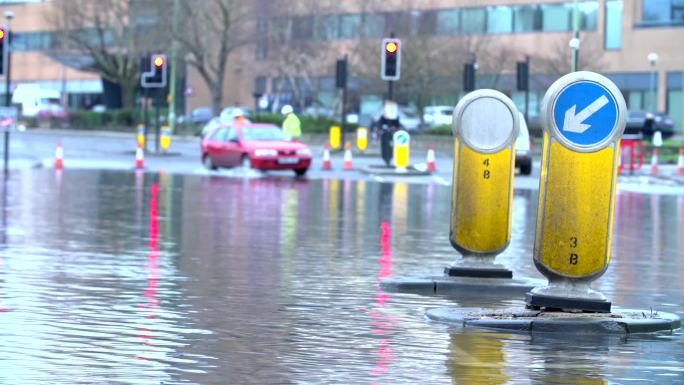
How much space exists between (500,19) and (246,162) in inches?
1706

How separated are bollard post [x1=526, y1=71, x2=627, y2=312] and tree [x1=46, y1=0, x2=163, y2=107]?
63.2m

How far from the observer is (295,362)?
9148mm

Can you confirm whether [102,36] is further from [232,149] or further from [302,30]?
[232,149]

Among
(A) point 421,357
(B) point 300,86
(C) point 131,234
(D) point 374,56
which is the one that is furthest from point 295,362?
(B) point 300,86

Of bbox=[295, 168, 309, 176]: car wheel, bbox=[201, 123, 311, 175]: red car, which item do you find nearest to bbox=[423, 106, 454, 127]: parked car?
bbox=[201, 123, 311, 175]: red car

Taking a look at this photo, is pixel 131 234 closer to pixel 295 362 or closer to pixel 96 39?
pixel 295 362

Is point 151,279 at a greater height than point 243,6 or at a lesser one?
lesser

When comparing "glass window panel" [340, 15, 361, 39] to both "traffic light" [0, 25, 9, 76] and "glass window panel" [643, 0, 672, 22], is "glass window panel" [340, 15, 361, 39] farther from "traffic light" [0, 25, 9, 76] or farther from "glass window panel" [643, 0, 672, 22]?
"traffic light" [0, 25, 9, 76]

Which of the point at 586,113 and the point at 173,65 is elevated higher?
the point at 173,65

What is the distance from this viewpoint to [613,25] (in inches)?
2977

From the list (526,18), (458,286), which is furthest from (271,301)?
(526,18)

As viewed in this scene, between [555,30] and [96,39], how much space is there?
84.5ft

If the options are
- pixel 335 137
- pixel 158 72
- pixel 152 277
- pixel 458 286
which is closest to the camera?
pixel 458 286

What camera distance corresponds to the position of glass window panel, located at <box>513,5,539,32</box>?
3108 inches
